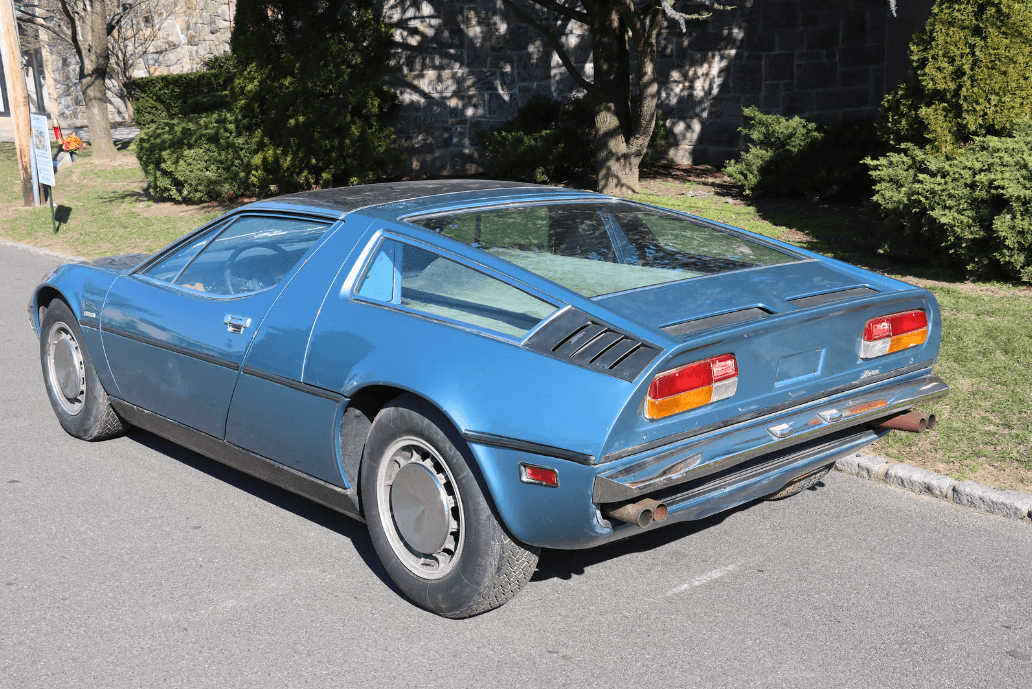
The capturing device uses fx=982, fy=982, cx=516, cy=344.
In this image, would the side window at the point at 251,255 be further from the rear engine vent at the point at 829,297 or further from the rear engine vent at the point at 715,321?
the rear engine vent at the point at 829,297

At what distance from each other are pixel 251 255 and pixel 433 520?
173 cm

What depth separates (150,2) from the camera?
30156 millimetres

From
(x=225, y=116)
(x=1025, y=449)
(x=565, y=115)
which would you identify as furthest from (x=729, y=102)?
(x=1025, y=449)

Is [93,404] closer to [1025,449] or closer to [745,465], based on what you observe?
[745,465]

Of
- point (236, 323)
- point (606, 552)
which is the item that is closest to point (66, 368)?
point (236, 323)

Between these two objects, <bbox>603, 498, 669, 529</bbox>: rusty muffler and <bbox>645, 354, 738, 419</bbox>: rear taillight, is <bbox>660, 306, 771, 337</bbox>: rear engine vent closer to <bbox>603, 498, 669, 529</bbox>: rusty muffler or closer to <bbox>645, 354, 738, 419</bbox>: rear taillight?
<bbox>645, 354, 738, 419</bbox>: rear taillight

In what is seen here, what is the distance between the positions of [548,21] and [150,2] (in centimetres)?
1867

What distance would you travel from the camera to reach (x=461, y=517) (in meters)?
3.35

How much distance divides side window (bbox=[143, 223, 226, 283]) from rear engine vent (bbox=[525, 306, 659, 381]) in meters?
2.07

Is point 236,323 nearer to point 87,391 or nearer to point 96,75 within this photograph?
point 87,391

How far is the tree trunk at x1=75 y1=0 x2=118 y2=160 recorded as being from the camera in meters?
21.6

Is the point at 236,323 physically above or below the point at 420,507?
above

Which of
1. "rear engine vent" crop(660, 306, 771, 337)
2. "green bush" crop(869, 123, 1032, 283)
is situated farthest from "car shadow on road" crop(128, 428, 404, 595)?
"green bush" crop(869, 123, 1032, 283)

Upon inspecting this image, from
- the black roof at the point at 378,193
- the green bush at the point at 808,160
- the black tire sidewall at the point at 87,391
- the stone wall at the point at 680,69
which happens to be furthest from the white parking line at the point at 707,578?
the stone wall at the point at 680,69
